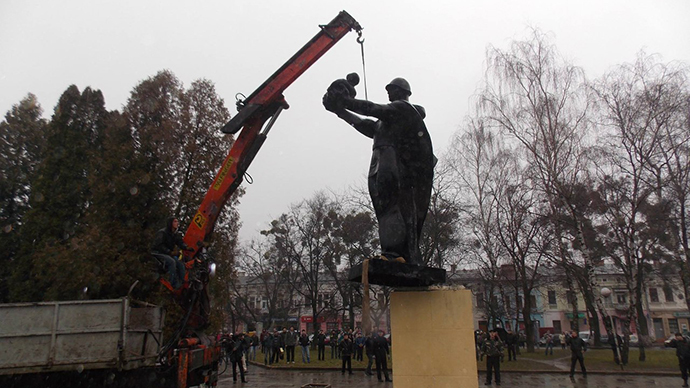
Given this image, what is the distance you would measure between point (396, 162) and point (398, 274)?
842mm

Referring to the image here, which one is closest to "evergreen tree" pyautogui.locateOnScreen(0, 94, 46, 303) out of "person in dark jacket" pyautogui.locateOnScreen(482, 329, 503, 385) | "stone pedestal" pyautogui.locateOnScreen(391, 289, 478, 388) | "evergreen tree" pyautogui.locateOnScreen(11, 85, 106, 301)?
"evergreen tree" pyautogui.locateOnScreen(11, 85, 106, 301)

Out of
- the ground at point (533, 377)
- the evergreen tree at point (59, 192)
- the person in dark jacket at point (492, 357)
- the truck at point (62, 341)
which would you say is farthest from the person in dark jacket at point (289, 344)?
the truck at point (62, 341)

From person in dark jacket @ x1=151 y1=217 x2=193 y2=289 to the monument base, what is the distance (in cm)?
649

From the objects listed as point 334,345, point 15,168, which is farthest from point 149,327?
point 15,168

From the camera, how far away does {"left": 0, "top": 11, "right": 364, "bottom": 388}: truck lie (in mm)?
6562

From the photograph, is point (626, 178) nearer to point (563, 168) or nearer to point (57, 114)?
point (563, 168)

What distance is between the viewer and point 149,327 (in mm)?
8141

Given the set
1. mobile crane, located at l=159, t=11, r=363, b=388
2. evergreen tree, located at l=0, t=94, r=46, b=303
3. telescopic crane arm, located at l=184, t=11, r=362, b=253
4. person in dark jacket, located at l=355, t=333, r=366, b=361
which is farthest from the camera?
evergreen tree, located at l=0, t=94, r=46, b=303

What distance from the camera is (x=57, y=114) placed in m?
23.8

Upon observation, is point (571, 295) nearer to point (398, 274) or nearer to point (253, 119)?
point (253, 119)

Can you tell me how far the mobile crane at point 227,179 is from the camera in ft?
28.7

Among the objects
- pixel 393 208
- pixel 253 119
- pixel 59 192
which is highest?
pixel 59 192

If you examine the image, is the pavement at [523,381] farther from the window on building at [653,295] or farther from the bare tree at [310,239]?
the window on building at [653,295]

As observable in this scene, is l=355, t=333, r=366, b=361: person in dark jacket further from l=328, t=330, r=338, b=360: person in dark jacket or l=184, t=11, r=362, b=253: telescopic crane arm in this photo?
l=184, t=11, r=362, b=253: telescopic crane arm
